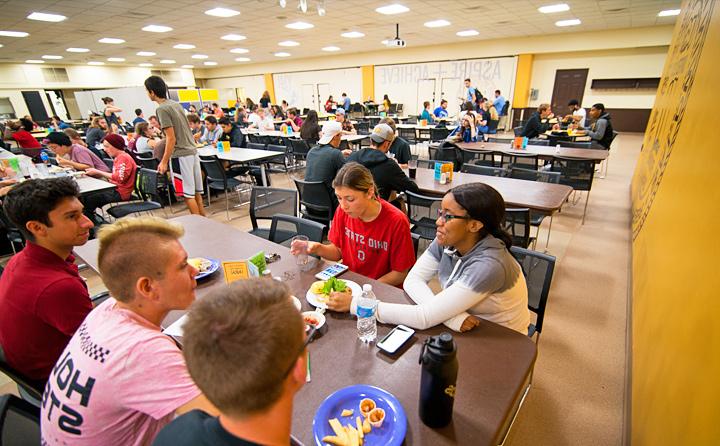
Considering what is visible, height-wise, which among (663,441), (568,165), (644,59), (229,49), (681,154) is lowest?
(663,441)

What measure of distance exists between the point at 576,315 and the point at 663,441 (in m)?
1.59

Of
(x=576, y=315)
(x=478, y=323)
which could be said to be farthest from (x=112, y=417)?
(x=576, y=315)

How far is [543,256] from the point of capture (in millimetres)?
1693

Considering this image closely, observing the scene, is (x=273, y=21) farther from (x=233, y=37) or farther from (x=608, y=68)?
(x=608, y=68)

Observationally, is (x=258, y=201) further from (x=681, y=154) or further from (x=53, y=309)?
(x=681, y=154)

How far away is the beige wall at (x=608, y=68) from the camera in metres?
10.4

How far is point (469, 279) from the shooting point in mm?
1274

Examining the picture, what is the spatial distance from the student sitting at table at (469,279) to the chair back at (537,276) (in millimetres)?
292

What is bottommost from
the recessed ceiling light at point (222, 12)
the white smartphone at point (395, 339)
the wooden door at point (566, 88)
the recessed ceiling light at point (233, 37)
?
the white smartphone at point (395, 339)

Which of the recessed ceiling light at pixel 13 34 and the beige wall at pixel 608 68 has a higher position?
the recessed ceiling light at pixel 13 34

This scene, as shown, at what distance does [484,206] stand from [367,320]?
0.66 m

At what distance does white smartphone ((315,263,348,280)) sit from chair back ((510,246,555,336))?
871 millimetres

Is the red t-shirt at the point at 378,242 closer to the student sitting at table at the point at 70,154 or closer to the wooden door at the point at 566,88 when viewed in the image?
the student sitting at table at the point at 70,154

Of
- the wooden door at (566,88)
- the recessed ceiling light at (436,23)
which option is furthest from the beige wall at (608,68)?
the recessed ceiling light at (436,23)
